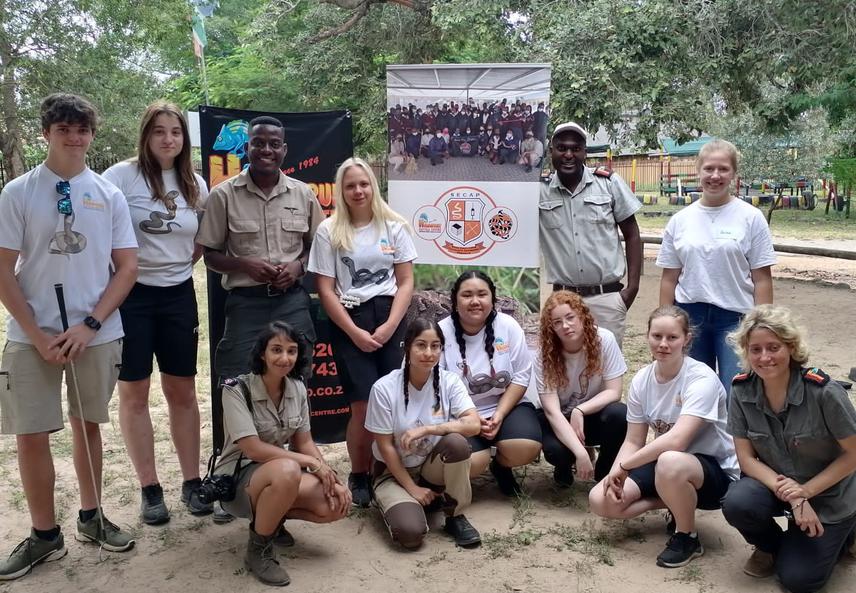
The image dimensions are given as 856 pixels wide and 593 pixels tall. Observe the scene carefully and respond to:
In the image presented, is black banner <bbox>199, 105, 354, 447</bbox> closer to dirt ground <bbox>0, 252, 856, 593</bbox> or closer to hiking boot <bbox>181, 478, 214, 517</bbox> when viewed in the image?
hiking boot <bbox>181, 478, 214, 517</bbox>

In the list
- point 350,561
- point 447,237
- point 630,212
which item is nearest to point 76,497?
point 350,561

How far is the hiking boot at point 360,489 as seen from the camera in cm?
411

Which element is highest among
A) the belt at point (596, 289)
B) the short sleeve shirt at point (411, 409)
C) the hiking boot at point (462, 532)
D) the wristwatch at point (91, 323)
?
the wristwatch at point (91, 323)

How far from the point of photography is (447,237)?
4902 mm

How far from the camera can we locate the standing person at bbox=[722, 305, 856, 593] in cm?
303

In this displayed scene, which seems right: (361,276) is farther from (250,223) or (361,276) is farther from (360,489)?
(360,489)

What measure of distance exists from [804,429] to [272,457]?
6.93ft

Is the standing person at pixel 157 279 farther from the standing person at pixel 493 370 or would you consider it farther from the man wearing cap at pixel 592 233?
the man wearing cap at pixel 592 233

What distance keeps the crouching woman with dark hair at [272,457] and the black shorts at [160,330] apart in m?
0.50

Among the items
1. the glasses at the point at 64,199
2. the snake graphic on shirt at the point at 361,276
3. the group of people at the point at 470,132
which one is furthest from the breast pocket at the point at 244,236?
the group of people at the point at 470,132

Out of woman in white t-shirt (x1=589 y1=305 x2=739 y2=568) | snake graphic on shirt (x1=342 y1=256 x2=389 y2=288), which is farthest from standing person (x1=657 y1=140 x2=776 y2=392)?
snake graphic on shirt (x1=342 y1=256 x2=389 y2=288)

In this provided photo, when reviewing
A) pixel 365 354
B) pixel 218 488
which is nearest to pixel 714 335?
pixel 365 354

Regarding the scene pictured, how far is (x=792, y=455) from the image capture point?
3.14m

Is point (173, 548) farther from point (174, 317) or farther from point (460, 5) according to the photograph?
point (460, 5)
